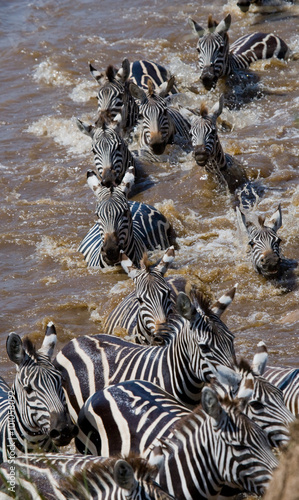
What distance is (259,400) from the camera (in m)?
4.48

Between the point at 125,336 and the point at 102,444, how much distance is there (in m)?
2.50

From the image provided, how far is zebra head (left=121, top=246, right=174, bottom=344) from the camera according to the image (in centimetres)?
695

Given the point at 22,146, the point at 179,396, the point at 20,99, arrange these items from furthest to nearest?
the point at 20,99 < the point at 22,146 < the point at 179,396

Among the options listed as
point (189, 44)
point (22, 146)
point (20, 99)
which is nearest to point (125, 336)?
point (22, 146)

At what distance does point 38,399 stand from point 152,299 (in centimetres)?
215

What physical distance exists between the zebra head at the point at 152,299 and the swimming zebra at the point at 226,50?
785cm

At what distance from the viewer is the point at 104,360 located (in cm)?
620

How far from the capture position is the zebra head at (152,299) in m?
6.95

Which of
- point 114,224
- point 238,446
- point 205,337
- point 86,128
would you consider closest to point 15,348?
point 205,337

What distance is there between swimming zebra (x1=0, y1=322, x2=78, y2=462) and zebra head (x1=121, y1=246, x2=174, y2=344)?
1683mm

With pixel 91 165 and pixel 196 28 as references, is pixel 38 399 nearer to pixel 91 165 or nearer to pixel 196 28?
pixel 91 165

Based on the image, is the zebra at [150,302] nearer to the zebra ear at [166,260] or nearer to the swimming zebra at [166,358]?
the zebra ear at [166,260]

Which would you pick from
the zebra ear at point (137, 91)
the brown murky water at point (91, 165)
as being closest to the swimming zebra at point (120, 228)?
the brown murky water at point (91, 165)

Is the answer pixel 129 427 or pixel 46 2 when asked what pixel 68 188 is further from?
pixel 46 2
